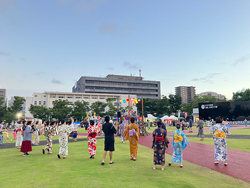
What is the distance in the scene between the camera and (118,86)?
327 ft

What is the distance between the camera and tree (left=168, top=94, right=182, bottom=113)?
72125 millimetres

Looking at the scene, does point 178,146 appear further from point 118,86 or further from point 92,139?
point 118,86

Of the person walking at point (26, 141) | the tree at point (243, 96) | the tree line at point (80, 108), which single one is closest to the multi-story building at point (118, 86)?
the tree line at point (80, 108)

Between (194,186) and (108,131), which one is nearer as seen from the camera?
(194,186)

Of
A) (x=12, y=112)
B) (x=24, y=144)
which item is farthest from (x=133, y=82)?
(x=24, y=144)

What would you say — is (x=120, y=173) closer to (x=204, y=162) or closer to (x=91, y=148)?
(x=91, y=148)

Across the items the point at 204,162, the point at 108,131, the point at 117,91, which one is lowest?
the point at 204,162

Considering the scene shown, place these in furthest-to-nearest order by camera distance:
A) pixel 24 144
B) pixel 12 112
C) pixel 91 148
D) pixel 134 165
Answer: pixel 12 112 < pixel 24 144 < pixel 91 148 < pixel 134 165

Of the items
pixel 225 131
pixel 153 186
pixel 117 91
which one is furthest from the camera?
pixel 117 91

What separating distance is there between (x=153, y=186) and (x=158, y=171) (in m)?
1.62

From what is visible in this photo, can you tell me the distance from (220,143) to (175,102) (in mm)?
66531

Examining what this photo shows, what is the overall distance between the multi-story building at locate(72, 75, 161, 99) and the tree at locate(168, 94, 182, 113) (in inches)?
1171

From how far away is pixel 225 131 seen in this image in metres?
7.96

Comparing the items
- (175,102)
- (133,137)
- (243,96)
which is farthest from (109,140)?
(243,96)
